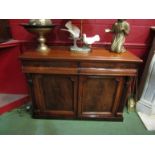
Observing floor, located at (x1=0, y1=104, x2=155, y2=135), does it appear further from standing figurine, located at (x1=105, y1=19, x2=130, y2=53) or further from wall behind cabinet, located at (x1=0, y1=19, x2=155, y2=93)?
standing figurine, located at (x1=105, y1=19, x2=130, y2=53)

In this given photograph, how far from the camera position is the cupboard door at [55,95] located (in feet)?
4.78

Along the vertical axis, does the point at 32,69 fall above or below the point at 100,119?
above

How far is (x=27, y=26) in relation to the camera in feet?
4.41

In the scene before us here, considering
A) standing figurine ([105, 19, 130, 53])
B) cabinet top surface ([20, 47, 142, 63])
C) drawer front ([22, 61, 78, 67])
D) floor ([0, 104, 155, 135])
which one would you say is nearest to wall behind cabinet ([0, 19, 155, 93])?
standing figurine ([105, 19, 130, 53])

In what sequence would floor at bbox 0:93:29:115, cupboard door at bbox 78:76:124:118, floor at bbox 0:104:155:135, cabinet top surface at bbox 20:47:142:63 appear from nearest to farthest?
cabinet top surface at bbox 20:47:142:63 → cupboard door at bbox 78:76:124:118 → floor at bbox 0:104:155:135 → floor at bbox 0:93:29:115

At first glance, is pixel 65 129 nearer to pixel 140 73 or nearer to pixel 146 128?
pixel 146 128

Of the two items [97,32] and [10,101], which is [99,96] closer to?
[97,32]

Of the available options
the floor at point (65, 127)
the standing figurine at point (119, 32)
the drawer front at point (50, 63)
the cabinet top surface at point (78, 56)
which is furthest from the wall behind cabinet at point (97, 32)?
the floor at point (65, 127)

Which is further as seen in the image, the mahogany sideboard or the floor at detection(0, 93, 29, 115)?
the floor at detection(0, 93, 29, 115)

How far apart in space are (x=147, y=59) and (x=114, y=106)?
2.67 feet

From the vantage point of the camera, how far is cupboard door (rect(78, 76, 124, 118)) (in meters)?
1.44

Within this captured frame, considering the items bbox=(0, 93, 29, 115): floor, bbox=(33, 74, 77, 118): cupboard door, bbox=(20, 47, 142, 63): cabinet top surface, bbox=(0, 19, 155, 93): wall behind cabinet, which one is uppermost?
bbox=(0, 19, 155, 93): wall behind cabinet
